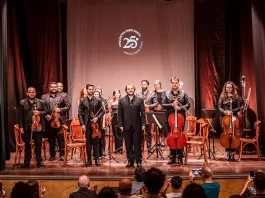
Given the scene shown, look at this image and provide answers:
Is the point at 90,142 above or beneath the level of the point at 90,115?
beneath

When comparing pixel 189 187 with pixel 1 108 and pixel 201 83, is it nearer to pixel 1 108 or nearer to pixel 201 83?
pixel 1 108

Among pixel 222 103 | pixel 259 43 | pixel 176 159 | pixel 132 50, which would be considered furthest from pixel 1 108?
pixel 132 50

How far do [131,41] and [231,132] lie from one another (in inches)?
228

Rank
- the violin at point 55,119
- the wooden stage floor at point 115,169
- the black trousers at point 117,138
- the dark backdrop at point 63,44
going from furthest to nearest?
the dark backdrop at point 63,44, the black trousers at point 117,138, the violin at point 55,119, the wooden stage floor at point 115,169

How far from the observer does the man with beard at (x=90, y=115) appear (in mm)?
8742

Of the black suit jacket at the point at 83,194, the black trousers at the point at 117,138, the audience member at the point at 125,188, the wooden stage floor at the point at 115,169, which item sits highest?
the black trousers at the point at 117,138

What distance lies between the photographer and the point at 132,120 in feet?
27.9

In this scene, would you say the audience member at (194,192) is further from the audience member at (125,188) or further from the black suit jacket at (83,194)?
the black suit jacket at (83,194)

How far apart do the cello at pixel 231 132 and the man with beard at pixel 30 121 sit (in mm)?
3521

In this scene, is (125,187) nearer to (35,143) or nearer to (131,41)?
(35,143)

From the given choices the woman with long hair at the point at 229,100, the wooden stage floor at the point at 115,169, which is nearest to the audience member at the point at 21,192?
the wooden stage floor at the point at 115,169

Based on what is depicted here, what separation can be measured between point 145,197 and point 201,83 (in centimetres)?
935

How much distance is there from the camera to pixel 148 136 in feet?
34.9

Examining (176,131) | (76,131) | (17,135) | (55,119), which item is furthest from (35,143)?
(176,131)
